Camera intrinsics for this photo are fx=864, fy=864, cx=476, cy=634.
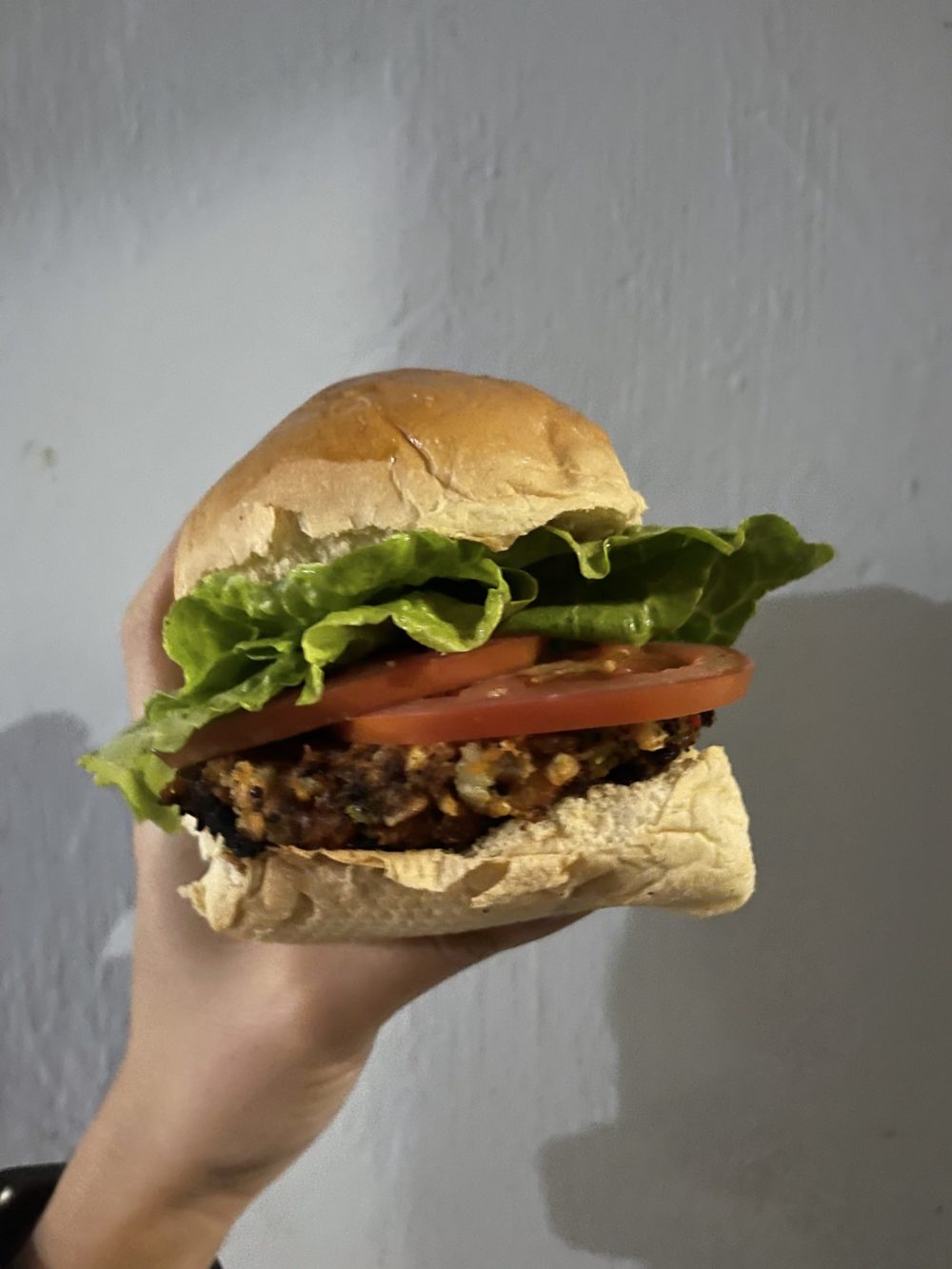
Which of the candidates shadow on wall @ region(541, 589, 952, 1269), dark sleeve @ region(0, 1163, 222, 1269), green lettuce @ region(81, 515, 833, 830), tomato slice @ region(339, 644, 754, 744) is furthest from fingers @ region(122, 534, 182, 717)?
shadow on wall @ region(541, 589, 952, 1269)

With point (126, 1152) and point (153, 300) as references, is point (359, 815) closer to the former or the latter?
point (126, 1152)

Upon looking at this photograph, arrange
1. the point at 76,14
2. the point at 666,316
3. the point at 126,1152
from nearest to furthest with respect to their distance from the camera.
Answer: the point at 126,1152 < the point at 666,316 < the point at 76,14

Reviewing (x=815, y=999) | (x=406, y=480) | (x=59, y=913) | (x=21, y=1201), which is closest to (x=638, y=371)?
(x=406, y=480)

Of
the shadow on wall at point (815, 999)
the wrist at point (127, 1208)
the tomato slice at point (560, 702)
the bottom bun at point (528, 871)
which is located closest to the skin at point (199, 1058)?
the wrist at point (127, 1208)

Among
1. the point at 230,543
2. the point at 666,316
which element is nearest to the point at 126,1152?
the point at 230,543

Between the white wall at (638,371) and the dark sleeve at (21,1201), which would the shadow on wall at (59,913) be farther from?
the white wall at (638,371)
